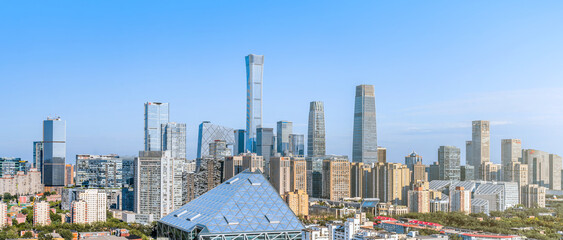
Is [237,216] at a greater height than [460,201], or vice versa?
[237,216]

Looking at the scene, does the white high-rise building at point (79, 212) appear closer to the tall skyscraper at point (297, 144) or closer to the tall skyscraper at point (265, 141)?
the tall skyscraper at point (265, 141)

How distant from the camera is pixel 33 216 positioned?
1529 inches

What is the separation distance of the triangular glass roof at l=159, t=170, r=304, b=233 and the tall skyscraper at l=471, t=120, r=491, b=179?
148ft

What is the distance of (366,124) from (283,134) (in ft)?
42.8

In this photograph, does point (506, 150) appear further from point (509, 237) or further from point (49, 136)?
point (49, 136)

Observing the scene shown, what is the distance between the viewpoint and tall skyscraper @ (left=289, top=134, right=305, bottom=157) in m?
80.4

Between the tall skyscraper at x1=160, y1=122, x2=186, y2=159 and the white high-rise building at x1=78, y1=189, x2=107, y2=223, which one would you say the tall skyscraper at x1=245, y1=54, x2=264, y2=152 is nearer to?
the tall skyscraper at x1=160, y1=122, x2=186, y2=159

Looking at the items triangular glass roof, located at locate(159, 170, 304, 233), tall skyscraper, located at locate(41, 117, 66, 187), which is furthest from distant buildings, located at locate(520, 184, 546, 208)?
tall skyscraper, located at locate(41, 117, 66, 187)

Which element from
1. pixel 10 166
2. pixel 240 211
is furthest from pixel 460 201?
pixel 10 166

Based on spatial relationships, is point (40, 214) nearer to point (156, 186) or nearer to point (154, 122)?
point (156, 186)

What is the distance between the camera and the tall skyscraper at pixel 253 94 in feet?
264

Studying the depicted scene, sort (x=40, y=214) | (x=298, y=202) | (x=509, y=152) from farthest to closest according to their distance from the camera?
1. (x=509, y=152)
2. (x=298, y=202)
3. (x=40, y=214)

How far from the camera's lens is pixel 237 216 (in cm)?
2216

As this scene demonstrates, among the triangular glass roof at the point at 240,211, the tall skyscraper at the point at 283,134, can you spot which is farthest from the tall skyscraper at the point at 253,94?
the triangular glass roof at the point at 240,211
